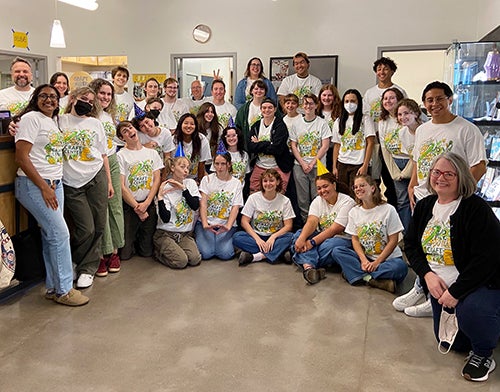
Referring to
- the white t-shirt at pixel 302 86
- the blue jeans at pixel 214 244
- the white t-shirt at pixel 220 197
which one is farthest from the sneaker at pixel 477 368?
the white t-shirt at pixel 302 86

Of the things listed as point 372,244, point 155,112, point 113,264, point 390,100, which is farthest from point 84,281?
point 390,100

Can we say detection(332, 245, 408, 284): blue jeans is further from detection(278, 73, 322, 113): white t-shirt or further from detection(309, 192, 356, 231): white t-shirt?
detection(278, 73, 322, 113): white t-shirt

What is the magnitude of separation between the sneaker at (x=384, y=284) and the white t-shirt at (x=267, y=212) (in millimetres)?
1008

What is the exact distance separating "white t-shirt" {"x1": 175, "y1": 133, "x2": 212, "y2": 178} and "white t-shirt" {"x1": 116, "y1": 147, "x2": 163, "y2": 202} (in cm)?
39

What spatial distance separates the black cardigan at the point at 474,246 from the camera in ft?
8.27

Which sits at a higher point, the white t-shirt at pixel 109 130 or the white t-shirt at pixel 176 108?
the white t-shirt at pixel 176 108

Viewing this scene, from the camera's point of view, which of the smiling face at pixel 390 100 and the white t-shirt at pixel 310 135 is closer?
the smiling face at pixel 390 100

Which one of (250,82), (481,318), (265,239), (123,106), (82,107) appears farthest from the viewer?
(250,82)

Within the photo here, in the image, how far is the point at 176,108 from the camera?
17.7ft

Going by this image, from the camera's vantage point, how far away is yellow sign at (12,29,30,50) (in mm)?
7328

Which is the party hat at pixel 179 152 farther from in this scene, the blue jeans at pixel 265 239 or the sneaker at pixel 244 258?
the sneaker at pixel 244 258

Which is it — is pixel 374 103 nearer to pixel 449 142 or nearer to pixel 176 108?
pixel 449 142

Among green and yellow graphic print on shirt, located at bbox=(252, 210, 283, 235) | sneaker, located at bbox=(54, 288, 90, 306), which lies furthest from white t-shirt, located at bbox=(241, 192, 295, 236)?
sneaker, located at bbox=(54, 288, 90, 306)

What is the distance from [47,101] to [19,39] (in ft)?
16.3
